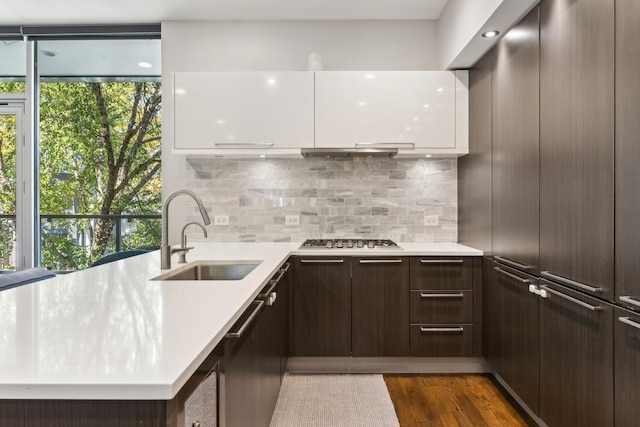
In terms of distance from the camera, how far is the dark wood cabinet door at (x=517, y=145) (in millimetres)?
2117

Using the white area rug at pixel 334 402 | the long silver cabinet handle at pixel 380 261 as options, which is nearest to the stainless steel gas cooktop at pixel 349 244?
the long silver cabinet handle at pixel 380 261

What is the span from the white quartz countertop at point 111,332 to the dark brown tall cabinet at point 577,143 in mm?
1323

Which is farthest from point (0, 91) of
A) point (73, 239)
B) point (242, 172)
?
point (242, 172)

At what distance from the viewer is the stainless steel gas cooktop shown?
3.04m

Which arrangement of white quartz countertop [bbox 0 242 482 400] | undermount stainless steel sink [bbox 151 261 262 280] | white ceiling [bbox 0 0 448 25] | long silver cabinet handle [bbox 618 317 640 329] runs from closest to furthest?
white quartz countertop [bbox 0 242 482 400] → long silver cabinet handle [bbox 618 317 640 329] → undermount stainless steel sink [bbox 151 261 262 280] → white ceiling [bbox 0 0 448 25]

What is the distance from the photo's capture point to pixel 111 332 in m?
1.00

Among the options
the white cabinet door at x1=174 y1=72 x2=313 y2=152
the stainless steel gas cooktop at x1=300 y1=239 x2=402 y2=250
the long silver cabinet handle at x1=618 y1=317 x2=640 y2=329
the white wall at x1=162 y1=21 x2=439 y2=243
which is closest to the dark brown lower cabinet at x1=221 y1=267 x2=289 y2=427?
the stainless steel gas cooktop at x1=300 y1=239 x2=402 y2=250

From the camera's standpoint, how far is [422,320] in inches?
115

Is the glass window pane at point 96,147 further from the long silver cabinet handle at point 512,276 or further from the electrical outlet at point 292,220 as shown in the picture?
the long silver cabinet handle at point 512,276

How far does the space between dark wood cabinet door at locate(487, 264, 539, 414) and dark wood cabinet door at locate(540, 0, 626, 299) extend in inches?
12.8

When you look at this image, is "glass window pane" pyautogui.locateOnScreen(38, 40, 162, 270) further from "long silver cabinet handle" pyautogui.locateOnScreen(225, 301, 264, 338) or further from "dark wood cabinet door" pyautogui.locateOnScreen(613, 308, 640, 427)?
"dark wood cabinet door" pyautogui.locateOnScreen(613, 308, 640, 427)

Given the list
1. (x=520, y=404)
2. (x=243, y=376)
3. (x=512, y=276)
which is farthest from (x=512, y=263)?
(x=243, y=376)

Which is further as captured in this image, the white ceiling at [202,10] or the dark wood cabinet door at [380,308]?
the white ceiling at [202,10]

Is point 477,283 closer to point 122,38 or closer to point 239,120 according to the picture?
point 239,120
